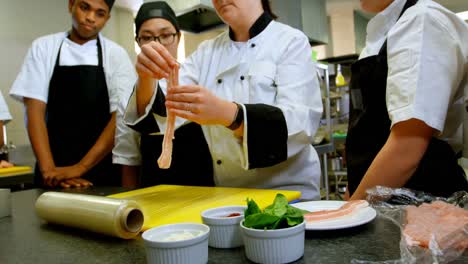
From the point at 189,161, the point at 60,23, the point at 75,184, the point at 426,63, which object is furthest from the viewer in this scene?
the point at 60,23

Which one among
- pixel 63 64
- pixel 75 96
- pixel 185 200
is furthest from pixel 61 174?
pixel 185 200

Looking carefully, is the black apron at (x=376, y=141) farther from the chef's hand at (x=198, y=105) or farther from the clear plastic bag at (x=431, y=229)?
the chef's hand at (x=198, y=105)

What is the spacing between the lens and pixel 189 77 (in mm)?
1467

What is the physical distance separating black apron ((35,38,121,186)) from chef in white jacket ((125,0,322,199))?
0.56m

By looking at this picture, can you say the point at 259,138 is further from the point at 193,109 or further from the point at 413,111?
the point at 413,111

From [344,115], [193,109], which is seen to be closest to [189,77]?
[193,109]

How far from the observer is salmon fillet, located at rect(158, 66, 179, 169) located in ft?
3.33

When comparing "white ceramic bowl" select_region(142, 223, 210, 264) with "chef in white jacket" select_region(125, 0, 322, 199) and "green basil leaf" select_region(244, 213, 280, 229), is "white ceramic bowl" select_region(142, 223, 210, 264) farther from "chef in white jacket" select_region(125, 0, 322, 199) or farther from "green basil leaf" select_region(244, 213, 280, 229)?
"chef in white jacket" select_region(125, 0, 322, 199)

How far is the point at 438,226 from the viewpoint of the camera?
2.13ft

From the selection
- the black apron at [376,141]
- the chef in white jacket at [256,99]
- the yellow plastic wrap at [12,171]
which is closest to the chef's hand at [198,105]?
the chef in white jacket at [256,99]

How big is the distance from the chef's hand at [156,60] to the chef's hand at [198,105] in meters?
0.11

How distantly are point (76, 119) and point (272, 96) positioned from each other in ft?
3.37

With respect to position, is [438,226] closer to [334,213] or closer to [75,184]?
[334,213]

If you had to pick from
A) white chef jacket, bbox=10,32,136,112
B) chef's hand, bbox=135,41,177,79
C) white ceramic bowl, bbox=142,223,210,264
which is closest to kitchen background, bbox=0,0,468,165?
white chef jacket, bbox=10,32,136,112
